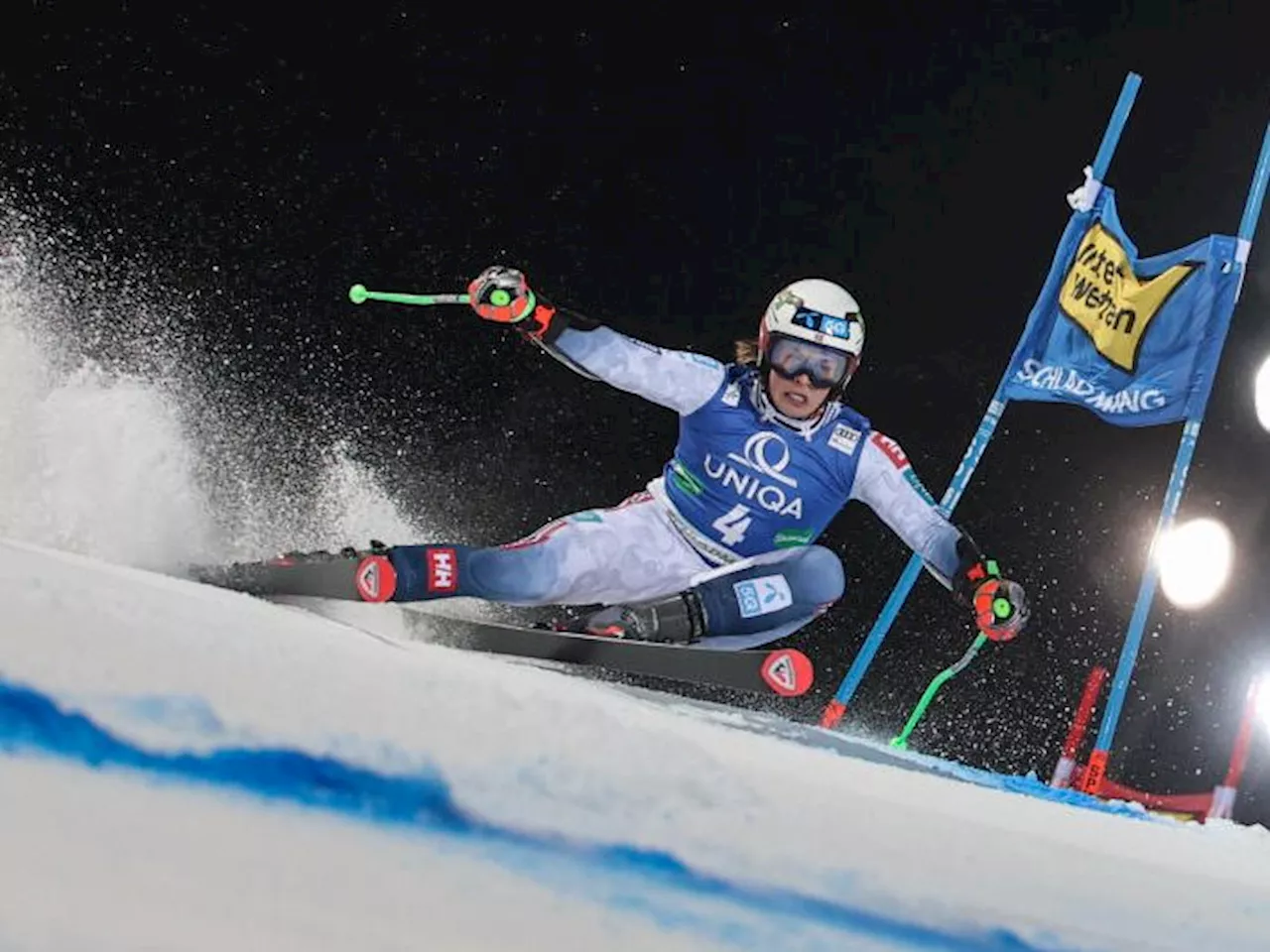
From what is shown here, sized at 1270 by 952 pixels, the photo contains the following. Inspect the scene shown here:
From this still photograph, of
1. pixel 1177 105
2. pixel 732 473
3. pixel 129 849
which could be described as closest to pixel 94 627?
pixel 129 849

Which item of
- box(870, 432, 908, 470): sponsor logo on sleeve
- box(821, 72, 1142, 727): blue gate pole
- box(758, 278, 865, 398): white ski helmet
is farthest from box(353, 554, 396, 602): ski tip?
box(821, 72, 1142, 727): blue gate pole

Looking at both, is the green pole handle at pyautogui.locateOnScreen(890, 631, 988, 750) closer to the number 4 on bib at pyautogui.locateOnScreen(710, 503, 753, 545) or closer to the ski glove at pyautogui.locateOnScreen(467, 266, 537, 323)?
the number 4 on bib at pyautogui.locateOnScreen(710, 503, 753, 545)

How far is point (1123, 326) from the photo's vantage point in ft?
13.1

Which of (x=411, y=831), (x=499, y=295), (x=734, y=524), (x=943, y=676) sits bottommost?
(x=411, y=831)

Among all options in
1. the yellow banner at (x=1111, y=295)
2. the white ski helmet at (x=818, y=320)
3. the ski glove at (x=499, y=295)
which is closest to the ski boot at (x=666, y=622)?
the white ski helmet at (x=818, y=320)

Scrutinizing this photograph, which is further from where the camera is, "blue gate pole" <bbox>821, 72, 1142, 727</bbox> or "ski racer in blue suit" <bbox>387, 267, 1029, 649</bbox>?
"blue gate pole" <bbox>821, 72, 1142, 727</bbox>

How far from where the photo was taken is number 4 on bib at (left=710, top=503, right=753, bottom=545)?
10.1ft

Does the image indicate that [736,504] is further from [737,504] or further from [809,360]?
[809,360]

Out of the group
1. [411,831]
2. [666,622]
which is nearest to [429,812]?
[411,831]

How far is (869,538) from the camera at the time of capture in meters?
5.55

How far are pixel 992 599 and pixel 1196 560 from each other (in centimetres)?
354

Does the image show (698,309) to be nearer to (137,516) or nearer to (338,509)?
(338,509)

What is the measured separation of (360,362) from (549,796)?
398cm

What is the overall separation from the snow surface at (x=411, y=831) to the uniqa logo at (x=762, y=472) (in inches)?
88.0
